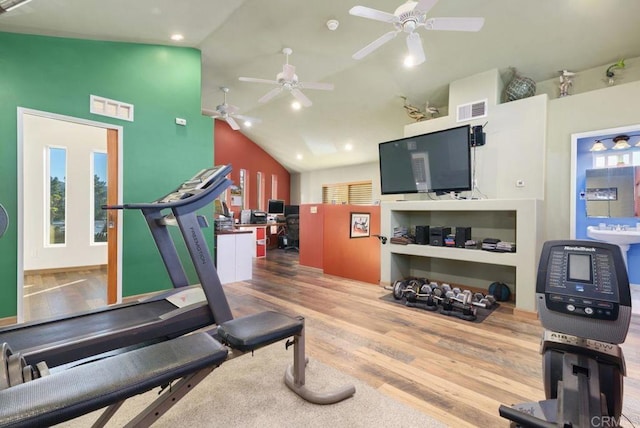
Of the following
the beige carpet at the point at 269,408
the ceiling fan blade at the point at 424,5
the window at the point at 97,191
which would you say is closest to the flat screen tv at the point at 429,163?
the ceiling fan blade at the point at 424,5

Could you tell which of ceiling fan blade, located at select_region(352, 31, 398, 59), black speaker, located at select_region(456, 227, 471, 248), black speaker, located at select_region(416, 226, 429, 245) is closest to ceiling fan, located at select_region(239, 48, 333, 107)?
ceiling fan blade, located at select_region(352, 31, 398, 59)

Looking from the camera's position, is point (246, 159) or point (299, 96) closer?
point (299, 96)

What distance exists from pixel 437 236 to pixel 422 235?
0.68 ft

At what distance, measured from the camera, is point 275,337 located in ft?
5.11

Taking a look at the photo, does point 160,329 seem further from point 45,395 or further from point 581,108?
point 581,108

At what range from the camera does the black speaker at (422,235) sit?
13.5 ft

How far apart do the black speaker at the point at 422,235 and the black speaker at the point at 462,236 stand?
41 cm

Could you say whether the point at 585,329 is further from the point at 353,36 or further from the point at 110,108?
the point at 110,108

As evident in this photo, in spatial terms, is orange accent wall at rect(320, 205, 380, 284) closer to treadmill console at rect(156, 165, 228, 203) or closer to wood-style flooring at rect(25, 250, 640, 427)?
wood-style flooring at rect(25, 250, 640, 427)

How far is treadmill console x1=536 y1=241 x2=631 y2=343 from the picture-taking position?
3.38 ft

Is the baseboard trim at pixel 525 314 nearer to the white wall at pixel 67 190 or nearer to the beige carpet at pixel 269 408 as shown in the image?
the beige carpet at pixel 269 408

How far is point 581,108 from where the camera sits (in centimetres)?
349

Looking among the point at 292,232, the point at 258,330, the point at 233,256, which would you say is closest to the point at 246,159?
the point at 292,232

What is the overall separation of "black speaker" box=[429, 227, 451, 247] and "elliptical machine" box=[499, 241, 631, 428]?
2.83 meters
